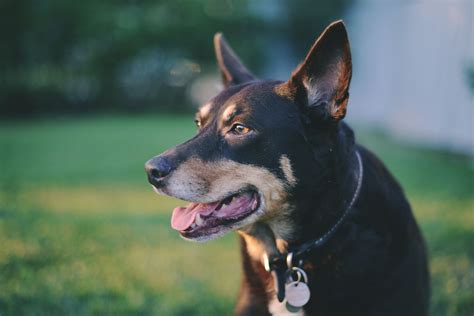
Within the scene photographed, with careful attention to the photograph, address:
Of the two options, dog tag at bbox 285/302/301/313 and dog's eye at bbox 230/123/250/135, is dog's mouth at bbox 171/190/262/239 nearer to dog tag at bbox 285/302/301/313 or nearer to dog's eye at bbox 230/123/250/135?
dog's eye at bbox 230/123/250/135

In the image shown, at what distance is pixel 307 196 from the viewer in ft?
9.02

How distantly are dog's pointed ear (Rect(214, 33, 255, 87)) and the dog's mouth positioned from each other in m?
0.96

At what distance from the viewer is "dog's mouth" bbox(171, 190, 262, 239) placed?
2.76 metres

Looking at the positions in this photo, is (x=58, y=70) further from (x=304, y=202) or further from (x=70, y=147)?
(x=304, y=202)

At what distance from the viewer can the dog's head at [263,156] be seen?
8.91 ft

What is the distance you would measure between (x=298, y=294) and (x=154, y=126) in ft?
45.5

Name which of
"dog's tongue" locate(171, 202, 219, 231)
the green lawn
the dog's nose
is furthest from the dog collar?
the green lawn

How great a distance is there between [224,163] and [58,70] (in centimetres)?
1832

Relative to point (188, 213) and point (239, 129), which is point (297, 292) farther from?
point (239, 129)

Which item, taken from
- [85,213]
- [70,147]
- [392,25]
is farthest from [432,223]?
[392,25]

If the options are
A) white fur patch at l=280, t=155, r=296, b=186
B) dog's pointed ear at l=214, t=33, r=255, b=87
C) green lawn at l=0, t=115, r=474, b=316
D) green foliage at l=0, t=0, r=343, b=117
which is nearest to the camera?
white fur patch at l=280, t=155, r=296, b=186

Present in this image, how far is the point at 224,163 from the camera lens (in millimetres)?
2781

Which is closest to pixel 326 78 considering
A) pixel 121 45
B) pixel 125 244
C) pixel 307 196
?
pixel 307 196

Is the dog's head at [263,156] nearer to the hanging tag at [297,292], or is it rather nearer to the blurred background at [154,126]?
the hanging tag at [297,292]
